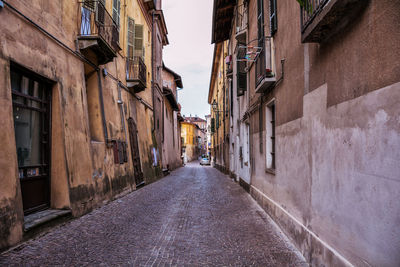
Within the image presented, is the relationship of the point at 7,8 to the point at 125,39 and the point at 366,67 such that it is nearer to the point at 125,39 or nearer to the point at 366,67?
the point at 366,67

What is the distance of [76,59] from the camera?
7617 millimetres

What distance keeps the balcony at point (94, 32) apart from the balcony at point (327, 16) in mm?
5785

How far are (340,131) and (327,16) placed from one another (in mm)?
1271

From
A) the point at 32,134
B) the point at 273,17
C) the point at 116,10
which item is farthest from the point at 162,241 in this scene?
the point at 116,10

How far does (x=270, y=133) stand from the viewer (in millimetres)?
7801

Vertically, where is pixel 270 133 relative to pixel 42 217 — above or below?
above

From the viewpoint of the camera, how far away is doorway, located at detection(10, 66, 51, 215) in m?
5.53

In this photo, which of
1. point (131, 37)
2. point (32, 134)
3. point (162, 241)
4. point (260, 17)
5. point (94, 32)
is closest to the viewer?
point (162, 241)

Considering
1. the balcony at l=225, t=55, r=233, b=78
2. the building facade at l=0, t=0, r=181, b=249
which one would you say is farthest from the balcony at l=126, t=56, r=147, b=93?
the balcony at l=225, t=55, r=233, b=78

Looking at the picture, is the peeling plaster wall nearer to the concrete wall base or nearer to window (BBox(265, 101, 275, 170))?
the concrete wall base

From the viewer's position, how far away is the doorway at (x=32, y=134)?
5.53m

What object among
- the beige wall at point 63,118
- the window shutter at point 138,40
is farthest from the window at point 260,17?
the window shutter at point 138,40

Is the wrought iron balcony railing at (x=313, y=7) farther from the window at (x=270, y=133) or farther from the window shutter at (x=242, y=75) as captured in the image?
the window shutter at (x=242, y=75)

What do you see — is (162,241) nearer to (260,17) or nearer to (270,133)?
(270,133)
